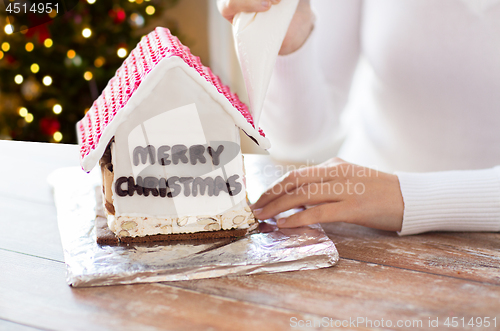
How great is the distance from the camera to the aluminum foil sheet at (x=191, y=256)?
1.87ft

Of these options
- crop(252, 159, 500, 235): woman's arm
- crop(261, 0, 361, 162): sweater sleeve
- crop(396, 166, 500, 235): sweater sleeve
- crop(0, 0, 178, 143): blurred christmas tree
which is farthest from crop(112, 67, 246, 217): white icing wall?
crop(0, 0, 178, 143): blurred christmas tree

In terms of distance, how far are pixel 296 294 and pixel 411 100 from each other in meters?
0.72

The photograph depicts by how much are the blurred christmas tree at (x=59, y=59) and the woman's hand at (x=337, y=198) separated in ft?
6.05

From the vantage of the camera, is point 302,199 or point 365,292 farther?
point 302,199

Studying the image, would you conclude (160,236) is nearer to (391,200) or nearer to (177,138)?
(177,138)

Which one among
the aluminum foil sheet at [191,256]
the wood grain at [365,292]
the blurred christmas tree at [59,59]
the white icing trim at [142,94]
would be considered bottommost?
the wood grain at [365,292]

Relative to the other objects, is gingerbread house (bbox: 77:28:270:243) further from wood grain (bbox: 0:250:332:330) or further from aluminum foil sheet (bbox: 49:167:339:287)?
wood grain (bbox: 0:250:332:330)

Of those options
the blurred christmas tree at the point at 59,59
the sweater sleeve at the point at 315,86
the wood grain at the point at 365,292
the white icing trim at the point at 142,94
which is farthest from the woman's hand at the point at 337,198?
the blurred christmas tree at the point at 59,59

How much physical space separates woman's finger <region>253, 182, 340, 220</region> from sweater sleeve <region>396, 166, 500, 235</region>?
0.13 meters

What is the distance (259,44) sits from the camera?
2.30 feet

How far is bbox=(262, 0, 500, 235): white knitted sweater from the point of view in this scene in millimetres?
760

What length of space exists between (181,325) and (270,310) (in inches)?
4.1

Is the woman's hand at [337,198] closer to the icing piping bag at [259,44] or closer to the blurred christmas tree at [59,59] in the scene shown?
A: the icing piping bag at [259,44]

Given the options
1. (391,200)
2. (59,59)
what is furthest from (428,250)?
(59,59)
